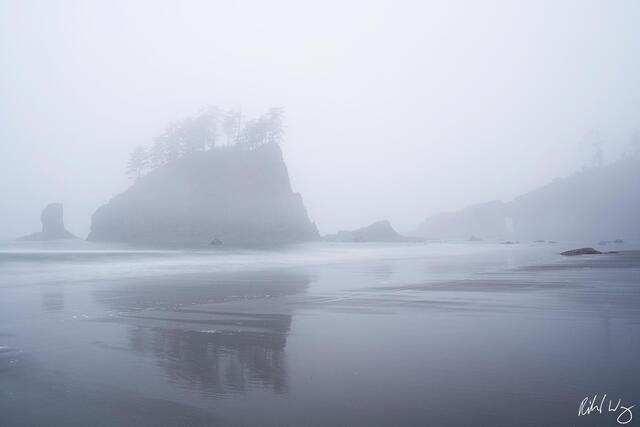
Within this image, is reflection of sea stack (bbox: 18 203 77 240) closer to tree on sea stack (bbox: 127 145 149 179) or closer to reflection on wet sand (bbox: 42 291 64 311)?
tree on sea stack (bbox: 127 145 149 179)

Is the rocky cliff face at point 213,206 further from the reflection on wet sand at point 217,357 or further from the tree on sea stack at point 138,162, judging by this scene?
the reflection on wet sand at point 217,357

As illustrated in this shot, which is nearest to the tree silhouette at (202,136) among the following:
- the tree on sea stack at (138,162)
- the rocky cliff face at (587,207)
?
the tree on sea stack at (138,162)

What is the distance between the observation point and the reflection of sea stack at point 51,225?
359ft

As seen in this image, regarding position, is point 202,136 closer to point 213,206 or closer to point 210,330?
point 213,206

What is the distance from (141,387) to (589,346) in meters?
6.61

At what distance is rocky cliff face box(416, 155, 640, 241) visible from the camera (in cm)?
12875

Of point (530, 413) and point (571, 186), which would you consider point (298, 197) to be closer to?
point (530, 413)

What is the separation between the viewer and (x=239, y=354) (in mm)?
7422

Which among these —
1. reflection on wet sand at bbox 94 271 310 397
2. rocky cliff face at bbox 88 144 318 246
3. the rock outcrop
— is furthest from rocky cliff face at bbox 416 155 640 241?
reflection on wet sand at bbox 94 271 310 397

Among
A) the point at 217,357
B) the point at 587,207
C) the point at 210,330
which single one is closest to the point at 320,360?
the point at 217,357

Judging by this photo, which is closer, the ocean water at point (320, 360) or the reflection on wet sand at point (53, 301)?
the ocean water at point (320, 360)

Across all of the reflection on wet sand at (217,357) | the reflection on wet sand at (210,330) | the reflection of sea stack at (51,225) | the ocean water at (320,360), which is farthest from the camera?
the reflection of sea stack at (51,225)

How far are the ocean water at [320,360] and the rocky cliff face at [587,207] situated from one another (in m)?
125
